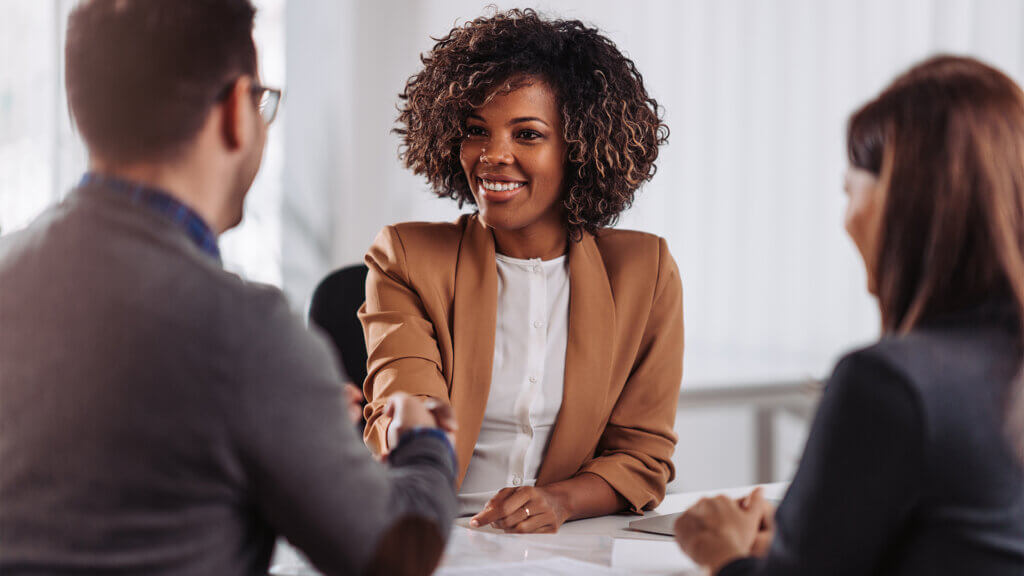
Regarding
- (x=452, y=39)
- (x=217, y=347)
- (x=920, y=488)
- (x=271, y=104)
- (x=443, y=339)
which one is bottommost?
(x=443, y=339)

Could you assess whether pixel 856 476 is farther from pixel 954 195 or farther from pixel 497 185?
pixel 497 185

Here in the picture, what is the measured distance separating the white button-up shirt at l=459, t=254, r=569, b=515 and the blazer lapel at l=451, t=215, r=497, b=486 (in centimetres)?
5

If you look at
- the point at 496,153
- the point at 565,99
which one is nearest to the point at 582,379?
the point at 496,153

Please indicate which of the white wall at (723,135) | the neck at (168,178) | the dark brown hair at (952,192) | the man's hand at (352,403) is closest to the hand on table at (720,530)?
the dark brown hair at (952,192)

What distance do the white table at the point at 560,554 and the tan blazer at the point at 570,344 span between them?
21cm

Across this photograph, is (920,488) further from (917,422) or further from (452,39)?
(452,39)

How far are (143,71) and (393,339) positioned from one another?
2.85ft

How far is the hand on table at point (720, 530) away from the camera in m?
1.12

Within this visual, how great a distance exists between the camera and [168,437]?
82cm

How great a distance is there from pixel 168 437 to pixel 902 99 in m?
0.80

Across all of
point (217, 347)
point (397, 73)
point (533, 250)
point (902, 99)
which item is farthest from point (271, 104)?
point (397, 73)

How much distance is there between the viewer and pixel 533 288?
187 cm

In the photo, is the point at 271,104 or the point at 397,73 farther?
the point at 397,73

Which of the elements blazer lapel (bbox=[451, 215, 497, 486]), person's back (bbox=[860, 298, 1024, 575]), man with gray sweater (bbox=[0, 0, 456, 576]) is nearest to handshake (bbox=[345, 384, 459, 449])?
man with gray sweater (bbox=[0, 0, 456, 576])
